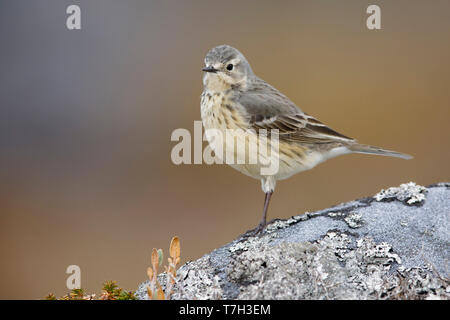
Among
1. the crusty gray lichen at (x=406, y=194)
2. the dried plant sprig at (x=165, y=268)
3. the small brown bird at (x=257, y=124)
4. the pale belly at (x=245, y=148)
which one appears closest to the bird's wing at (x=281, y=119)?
the small brown bird at (x=257, y=124)

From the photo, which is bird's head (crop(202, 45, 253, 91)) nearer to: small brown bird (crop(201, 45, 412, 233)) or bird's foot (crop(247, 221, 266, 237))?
small brown bird (crop(201, 45, 412, 233))

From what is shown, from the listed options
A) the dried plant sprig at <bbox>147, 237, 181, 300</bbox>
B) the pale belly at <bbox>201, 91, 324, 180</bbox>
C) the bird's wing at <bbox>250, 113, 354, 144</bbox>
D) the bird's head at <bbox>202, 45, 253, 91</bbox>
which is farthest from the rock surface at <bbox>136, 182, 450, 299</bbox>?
the bird's head at <bbox>202, 45, 253, 91</bbox>

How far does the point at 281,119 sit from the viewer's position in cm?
499

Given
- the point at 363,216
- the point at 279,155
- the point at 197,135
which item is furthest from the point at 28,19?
the point at 363,216

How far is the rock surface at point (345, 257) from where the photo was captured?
10.2ft

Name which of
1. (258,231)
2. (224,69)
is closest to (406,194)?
(258,231)

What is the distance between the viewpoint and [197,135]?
5.42 meters

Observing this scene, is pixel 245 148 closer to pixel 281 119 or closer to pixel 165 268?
pixel 281 119

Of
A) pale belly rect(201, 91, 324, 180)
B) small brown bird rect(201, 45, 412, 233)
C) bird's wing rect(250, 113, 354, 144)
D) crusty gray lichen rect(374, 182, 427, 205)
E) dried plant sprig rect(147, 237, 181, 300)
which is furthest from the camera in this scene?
bird's wing rect(250, 113, 354, 144)

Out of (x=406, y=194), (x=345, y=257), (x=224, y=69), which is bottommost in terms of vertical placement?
(x=345, y=257)

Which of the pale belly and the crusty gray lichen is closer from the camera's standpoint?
the crusty gray lichen

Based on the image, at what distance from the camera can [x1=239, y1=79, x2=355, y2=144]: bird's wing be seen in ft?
16.0

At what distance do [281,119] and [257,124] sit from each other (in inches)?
10.8
